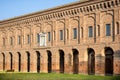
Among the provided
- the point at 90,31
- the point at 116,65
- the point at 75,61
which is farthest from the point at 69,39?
the point at 116,65

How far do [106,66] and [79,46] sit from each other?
4.70 meters

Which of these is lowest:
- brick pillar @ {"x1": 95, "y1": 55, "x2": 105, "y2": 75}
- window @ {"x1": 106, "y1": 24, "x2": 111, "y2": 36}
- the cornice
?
brick pillar @ {"x1": 95, "y1": 55, "x2": 105, "y2": 75}

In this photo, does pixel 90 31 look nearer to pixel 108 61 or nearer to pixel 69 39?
pixel 69 39

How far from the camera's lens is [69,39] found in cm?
3956

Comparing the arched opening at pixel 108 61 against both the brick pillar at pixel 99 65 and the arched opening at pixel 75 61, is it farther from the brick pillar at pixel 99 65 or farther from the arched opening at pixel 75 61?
the arched opening at pixel 75 61

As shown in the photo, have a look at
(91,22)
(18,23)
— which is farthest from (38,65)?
(91,22)

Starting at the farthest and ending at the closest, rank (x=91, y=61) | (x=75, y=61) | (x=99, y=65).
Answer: (x=75, y=61) < (x=91, y=61) < (x=99, y=65)

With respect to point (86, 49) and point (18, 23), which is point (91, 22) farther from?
point (18, 23)

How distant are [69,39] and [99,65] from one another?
6198 millimetres

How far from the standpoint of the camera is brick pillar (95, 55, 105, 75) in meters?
34.7

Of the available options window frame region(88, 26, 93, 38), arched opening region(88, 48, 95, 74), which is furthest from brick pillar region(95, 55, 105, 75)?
window frame region(88, 26, 93, 38)

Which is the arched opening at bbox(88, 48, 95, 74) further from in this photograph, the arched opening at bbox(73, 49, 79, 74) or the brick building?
the arched opening at bbox(73, 49, 79, 74)

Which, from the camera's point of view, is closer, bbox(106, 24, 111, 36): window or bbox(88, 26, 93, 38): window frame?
bbox(106, 24, 111, 36): window

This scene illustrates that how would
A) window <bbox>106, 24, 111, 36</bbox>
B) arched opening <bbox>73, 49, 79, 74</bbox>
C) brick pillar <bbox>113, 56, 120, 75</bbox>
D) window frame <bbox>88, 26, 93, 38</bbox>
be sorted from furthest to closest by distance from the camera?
1. arched opening <bbox>73, 49, 79, 74</bbox>
2. window frame <bbox>88, 26, 93, 38</bbox>
3. window <bbox>106, 24, 111, 36</bbox>
4. brick pillar <bbox>113, 56, 120, 75</bbox>
